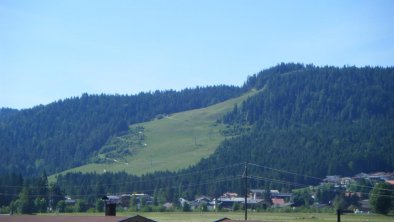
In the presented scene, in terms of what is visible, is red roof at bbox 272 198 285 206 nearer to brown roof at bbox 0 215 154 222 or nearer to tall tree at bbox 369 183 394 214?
tall tree at bbox 369 183 394 214

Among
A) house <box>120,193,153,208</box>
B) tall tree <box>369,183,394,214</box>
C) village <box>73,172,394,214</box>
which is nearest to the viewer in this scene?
tall tree <box>369,183,394,214</box>

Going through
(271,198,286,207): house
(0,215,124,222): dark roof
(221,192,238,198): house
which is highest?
(0,215,124,222): dark roof

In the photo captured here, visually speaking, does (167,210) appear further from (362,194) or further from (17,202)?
(362,194)

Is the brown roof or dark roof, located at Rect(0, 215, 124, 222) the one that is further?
dark roof, located at Rect(0, 215, 124, 222)

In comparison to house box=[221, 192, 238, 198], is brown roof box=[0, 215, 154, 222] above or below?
above

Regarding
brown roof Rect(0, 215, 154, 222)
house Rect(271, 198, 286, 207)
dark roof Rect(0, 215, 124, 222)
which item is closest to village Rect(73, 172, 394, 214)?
house Rect(271, 198, 286, 207)

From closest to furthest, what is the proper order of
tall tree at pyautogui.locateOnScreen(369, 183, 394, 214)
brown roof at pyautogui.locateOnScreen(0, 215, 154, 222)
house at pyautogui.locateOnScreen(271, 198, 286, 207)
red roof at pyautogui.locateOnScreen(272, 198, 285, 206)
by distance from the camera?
brown roof at pyautogui.locateOnScreen(0, 215, 154, 222) → tall tree at pyautogui.locateOnScreen(369, 183, 394, 214) → house at pyautogui.locateOnScreen(271, 198, 286, 207) → red roof at pyautogui.locateOnScreen(272, 198, 285, 206)

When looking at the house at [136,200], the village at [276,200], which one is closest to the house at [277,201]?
the village at [276,200]

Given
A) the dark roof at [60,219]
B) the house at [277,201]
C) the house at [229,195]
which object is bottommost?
the house at [277,201]

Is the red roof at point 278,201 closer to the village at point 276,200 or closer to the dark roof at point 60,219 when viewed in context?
the village at point 276,200

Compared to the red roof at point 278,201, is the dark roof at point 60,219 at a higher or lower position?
higher

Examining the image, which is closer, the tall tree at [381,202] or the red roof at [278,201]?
the tall tree at [381,202]

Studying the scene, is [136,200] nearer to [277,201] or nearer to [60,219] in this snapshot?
[277,201]

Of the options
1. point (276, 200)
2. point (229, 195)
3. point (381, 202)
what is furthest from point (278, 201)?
point (381, 202)
